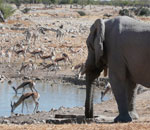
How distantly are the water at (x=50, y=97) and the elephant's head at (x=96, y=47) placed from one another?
22.8 feet

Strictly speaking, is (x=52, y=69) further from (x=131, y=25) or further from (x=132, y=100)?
(x=131, y=25)

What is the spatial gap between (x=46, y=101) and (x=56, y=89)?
3724 millimetres

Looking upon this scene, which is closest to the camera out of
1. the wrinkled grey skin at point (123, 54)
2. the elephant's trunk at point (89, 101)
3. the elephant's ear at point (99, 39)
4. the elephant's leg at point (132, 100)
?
the wrinkled grey skin at point (123, 54)

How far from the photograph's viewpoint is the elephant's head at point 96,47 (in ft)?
36.8

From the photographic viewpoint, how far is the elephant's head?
36.8ft

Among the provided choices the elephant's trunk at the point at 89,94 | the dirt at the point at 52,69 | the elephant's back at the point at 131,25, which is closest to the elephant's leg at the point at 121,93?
the dirt at the point at 52,69

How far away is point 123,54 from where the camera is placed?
1095 centimetres

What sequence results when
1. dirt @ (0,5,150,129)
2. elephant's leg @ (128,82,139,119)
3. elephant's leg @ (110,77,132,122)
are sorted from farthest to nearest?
dirt @ (0,5,150,129)
elephant's leg @ (128,82,139,119)
elephant's leg @ (110,77,132,122)

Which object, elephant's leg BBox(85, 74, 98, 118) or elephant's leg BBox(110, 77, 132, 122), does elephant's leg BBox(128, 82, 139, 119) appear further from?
elephant's leg BBox(85, 74, 98, 118)

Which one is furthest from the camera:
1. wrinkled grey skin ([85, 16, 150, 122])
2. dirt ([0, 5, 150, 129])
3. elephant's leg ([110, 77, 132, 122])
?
dirt ([0, 5, 150, 129])

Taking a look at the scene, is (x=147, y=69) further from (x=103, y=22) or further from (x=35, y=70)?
(x=35, y=70)

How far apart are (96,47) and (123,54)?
24.2 inches

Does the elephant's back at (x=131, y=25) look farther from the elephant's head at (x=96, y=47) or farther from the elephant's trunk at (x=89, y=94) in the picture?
the elephant's trunk at (x=89, y=94)

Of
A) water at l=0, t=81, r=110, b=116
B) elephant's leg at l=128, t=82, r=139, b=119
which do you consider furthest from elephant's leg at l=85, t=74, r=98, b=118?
water at l=0, t=81, r=110, b=116
